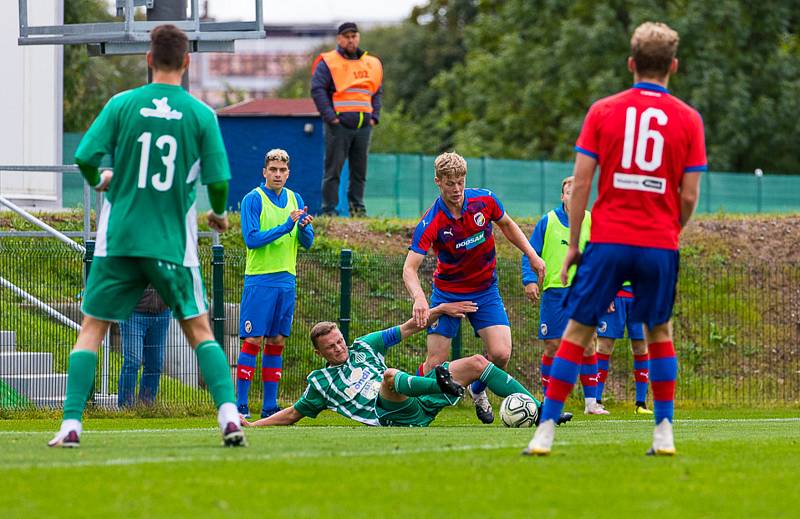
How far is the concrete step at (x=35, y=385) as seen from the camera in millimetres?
15109

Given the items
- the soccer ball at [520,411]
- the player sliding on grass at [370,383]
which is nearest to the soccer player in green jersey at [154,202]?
the player sliding on grass at [370,383]

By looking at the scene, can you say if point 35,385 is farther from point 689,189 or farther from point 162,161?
point 689,189

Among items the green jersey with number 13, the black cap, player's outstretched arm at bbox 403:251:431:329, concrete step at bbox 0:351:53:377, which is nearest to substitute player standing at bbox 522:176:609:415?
player's outstretched arm at bbox 403:251:431:329

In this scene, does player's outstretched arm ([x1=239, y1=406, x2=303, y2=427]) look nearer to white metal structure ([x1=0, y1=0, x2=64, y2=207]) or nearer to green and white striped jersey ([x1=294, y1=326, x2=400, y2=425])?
green and white striped jersey ([x1=294, y1=326, x2=400, y2=425])

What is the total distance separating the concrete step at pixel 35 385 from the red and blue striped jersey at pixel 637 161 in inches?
357

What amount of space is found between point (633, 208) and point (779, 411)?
407 inches

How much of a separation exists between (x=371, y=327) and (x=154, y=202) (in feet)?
32.0

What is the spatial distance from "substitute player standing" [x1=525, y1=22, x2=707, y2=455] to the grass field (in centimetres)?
73

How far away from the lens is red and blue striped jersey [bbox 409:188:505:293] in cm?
1169

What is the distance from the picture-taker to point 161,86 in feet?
26.6

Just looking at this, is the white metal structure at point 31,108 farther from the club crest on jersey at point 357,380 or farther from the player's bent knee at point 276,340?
the club crest on jersey at point 357,380

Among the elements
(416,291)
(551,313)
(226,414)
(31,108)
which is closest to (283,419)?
(416,291)

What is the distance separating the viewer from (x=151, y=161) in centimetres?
802

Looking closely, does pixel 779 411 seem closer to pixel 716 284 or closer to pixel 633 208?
pixel 716 284
